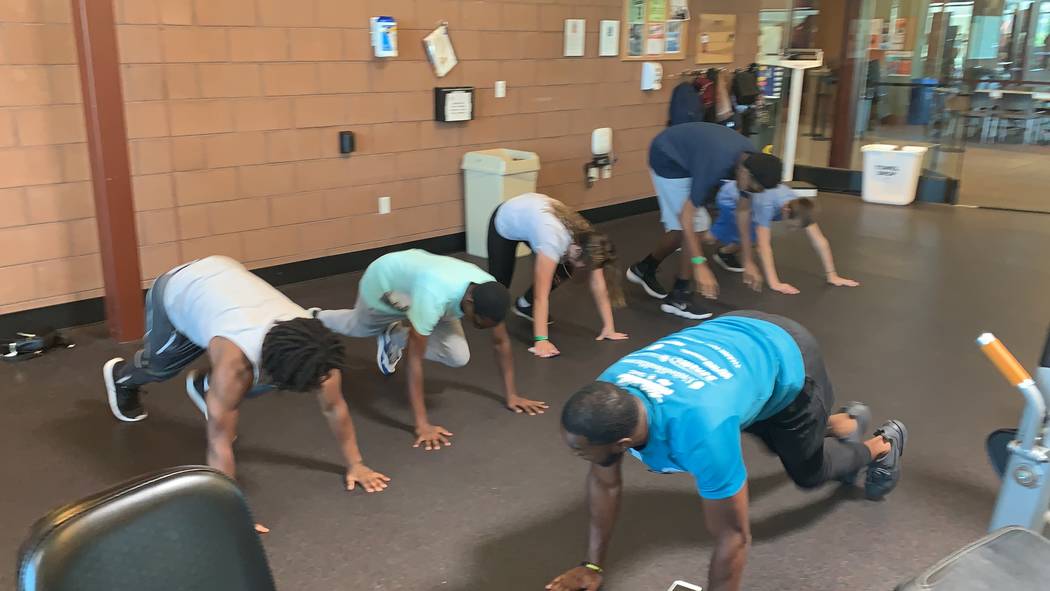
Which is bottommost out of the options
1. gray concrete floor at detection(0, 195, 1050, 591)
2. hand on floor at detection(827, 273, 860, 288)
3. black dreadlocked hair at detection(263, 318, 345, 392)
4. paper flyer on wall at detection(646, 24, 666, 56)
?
gray concrete floor at detection(0, 195, 1050, 591)

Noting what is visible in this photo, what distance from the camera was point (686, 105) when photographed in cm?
694

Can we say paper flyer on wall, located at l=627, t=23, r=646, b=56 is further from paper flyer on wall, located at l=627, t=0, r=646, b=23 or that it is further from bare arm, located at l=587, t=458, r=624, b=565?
bare arm, located at l=587, t=458, r=624, b=565

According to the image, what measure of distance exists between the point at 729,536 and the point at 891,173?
22.5 ft

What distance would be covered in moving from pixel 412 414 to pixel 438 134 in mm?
2777

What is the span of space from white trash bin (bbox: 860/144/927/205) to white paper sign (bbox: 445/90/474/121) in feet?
→ 14.0

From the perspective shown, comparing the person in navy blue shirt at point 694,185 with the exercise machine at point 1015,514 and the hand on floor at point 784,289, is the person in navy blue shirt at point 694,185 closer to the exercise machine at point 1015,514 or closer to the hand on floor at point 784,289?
the hand on floor at point 784,289

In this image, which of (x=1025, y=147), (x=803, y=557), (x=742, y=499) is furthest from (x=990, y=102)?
(x=742, y=499)

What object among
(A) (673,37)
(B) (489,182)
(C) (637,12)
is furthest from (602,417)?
(A) (673,37)

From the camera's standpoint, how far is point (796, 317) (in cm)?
467

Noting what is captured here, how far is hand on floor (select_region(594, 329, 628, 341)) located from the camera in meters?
4.27

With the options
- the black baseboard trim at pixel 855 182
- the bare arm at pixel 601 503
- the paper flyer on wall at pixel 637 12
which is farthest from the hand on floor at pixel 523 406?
the black baseboard trim at pixel 855 182

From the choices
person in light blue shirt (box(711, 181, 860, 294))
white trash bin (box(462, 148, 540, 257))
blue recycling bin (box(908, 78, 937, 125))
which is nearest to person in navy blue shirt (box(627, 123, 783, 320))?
person in light blue shirt (box(711, 181, 860, 294))

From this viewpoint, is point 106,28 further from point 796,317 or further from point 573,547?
point 796,317

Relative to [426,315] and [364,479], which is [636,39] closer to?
[426,315]
